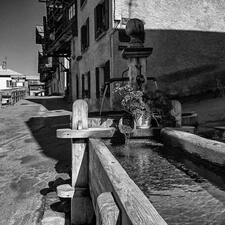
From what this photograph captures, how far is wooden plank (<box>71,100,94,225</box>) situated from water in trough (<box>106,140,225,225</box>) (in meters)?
0.46

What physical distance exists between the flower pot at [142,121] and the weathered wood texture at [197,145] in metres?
0.27

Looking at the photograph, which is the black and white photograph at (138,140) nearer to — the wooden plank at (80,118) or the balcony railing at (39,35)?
the wooden plank at (80,118)

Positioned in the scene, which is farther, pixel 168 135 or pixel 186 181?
pixel 168 135

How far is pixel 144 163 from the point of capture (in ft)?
12.1

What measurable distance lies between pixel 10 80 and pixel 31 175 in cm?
5308

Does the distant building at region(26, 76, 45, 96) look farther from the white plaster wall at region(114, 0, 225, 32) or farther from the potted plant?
the potted plant

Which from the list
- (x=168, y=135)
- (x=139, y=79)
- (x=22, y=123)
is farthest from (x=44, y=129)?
(x=168, y=135)


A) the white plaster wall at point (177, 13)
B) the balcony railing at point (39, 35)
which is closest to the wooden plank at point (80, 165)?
the white plaster wall at point (177, 13)

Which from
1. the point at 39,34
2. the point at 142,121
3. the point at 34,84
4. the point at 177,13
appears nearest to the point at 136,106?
the point at 142,121

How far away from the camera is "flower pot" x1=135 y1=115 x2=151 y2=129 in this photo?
15.0 ft

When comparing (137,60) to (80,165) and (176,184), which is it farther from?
(176,184)

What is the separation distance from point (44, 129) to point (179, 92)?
5.46 meters

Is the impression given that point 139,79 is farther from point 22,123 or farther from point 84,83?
point 84,83

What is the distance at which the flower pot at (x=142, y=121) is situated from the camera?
4.56 metres
